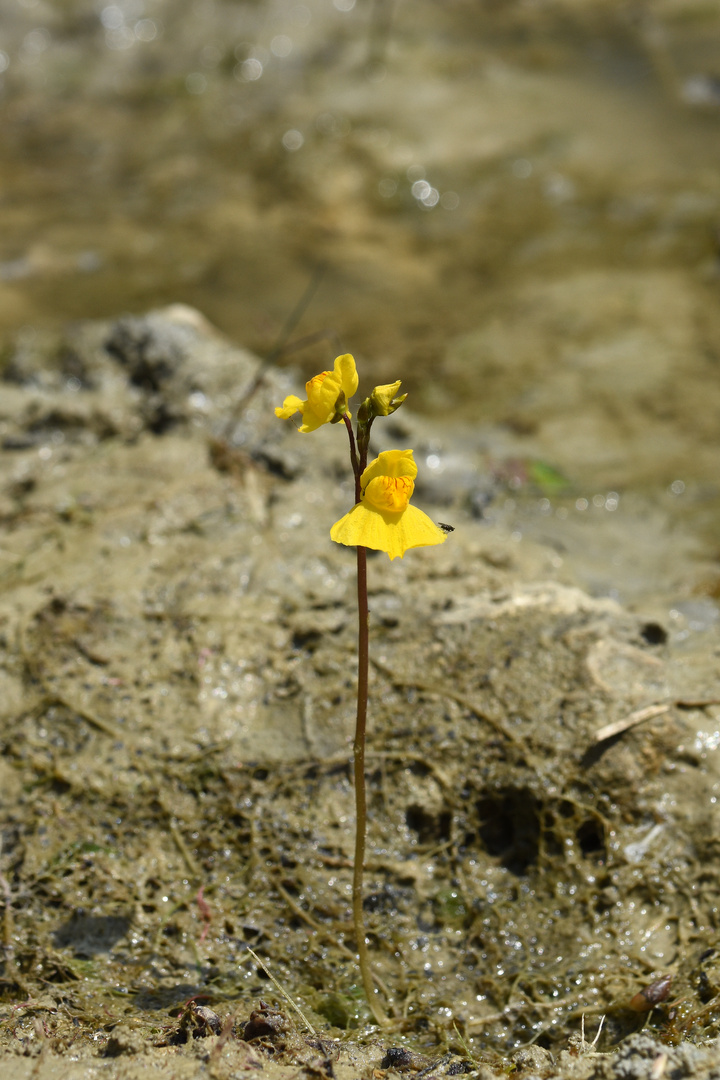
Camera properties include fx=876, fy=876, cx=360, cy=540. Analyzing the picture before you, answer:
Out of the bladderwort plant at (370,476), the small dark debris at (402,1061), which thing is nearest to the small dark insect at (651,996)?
the small dark debris at (402,1061)

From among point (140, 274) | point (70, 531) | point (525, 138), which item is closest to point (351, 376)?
point (70, 531)

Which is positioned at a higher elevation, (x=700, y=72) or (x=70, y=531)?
(x=700, y=72)

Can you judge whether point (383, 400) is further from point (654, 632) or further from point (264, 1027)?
point (654, 632)

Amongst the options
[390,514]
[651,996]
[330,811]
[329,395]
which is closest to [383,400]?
[329,395]

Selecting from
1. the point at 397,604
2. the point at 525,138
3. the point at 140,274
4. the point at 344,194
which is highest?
the point at 525,138

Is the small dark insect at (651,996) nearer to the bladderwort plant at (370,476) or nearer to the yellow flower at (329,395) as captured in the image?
the bladderwort plant at (370,476)


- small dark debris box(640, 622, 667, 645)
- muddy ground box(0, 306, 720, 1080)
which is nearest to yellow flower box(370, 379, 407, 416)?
muddy ground box(0, 306, 720, 1080)

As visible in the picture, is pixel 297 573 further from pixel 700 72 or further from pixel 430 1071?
pixel 700 72
